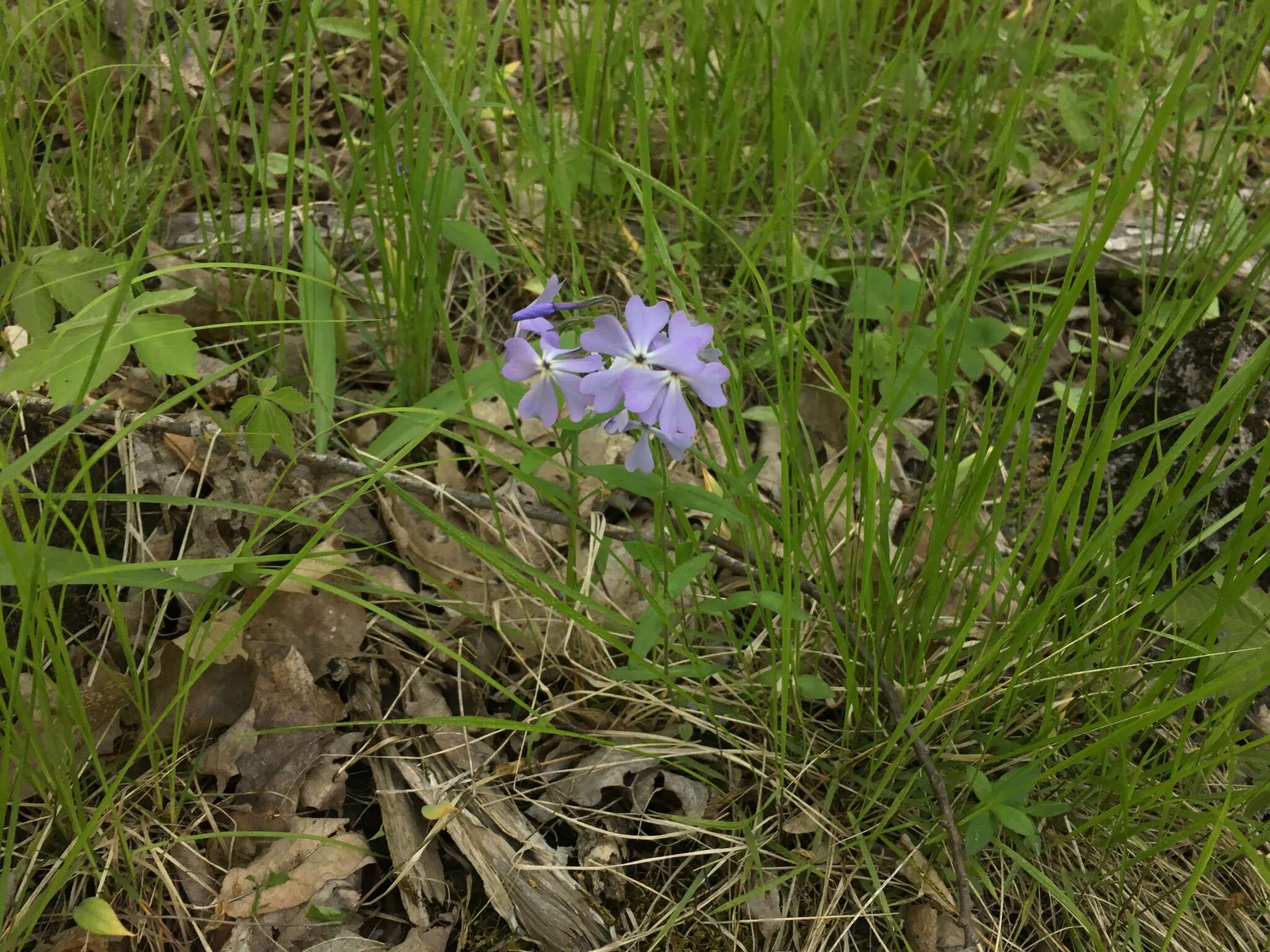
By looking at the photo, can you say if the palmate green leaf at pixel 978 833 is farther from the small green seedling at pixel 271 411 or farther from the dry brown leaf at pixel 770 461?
the small green seedling at pixel 271 411

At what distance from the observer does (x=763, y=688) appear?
1.59 meters

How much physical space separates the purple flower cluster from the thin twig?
0.26m

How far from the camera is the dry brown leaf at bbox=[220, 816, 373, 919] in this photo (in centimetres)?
137

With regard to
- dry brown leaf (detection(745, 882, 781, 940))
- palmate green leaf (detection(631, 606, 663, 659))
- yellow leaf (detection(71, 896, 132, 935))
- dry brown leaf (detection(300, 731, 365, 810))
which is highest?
palmate green leaf (detection(631, 606, 663, 659))

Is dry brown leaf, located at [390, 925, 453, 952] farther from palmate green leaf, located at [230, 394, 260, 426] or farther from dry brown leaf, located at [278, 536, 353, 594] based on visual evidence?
palmate green leaf, located at [230, 394, 260, 426]

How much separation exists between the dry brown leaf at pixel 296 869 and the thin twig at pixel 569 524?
0.54 metres

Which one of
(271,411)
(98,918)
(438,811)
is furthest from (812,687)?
(98,918)

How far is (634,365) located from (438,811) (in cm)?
78

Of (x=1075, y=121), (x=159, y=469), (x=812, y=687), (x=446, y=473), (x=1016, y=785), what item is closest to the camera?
(x=1016, y=785)

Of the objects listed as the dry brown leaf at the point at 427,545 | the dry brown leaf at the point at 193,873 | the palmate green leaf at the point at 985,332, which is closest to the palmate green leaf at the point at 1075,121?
the palmate green leaf at the point at 985,332

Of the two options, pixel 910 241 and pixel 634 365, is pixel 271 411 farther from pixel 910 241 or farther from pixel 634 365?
pixel 910 241

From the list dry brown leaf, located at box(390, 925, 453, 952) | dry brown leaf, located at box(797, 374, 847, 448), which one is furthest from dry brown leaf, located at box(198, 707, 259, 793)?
dry brown leaf, located at box(797, 374, 847, 448)

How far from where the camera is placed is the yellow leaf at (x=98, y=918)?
1224 millimetres

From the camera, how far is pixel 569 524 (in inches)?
62.9
